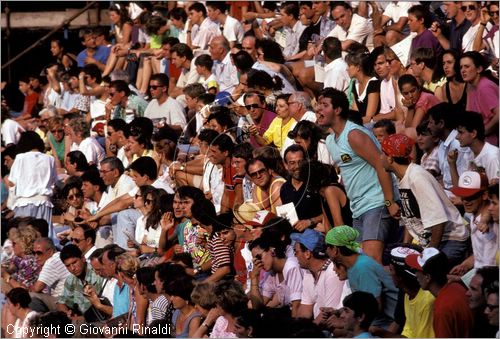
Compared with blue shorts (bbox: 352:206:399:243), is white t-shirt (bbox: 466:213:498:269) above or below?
above

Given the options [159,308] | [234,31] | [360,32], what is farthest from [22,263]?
[234,31]

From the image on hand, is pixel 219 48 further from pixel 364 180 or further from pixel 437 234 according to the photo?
pixel 437 234

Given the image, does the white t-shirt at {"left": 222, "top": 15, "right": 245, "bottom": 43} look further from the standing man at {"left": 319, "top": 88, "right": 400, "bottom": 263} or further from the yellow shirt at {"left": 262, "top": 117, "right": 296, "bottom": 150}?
the standing man at {"left": 319, "top": 88, "right": 400, "bottom": 263}

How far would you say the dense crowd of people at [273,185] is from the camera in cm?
1097

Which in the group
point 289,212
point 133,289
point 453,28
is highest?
point 453,28

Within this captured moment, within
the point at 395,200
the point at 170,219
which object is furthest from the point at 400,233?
the point at 170,219

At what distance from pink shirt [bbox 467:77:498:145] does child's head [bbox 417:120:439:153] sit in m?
0.86

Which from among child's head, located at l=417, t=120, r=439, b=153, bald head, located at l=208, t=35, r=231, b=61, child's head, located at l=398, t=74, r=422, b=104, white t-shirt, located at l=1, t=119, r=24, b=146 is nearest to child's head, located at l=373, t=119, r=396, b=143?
child's head, located at l=417, t=120, r=439, b=153

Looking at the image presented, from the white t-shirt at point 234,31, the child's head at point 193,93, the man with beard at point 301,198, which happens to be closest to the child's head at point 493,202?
the man with beard at point 301,198

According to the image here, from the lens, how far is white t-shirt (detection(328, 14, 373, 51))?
701 inches

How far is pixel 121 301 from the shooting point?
1347cm

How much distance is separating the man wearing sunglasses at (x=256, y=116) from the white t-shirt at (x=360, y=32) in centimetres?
301

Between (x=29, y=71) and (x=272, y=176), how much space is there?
1436cm

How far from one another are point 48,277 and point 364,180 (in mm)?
4272
